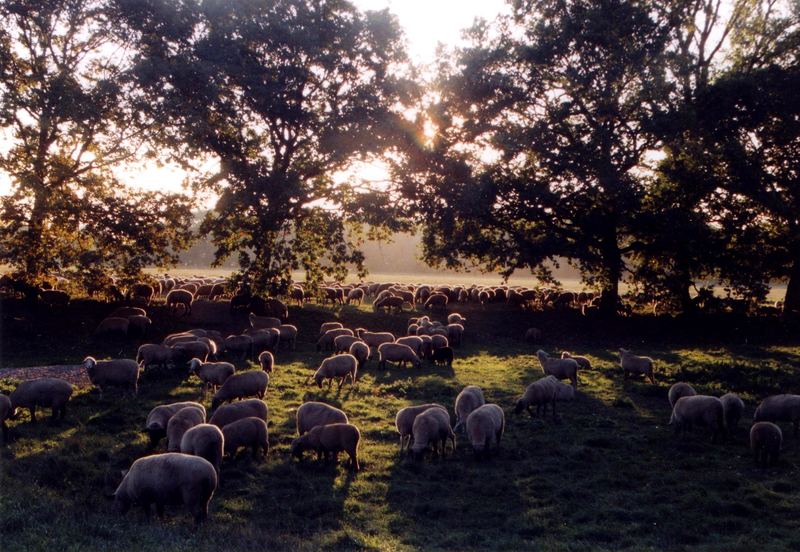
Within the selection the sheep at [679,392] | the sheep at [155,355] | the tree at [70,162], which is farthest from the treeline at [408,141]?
the sheep at [679,392]

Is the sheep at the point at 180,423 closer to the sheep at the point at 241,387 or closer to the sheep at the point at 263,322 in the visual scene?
the sheep at the point at 241,387

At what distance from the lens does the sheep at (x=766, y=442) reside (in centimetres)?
1180

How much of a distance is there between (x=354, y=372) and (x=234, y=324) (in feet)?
39.4

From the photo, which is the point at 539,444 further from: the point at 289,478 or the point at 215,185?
the point at 215,185

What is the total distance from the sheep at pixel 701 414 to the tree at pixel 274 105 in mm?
16963

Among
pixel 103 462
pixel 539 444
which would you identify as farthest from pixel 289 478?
pixel 539 444

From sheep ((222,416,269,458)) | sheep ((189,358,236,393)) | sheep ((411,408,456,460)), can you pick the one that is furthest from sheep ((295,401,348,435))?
sheep ((189,358,236,393))

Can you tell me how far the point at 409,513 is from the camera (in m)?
9.52

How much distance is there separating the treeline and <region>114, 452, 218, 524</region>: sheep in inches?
704

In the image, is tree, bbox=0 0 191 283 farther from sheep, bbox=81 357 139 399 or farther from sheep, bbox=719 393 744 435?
sheep, bbox=719 393 744 435

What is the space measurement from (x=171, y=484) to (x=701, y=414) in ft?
35.1

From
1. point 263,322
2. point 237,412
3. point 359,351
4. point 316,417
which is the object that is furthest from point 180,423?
point 263,322

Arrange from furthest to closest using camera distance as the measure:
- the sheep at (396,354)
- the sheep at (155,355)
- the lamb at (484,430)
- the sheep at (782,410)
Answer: the sheep at (396,354)
the sheep at (155,355)
the sheep at (782,410)
the lamb at (484,430)

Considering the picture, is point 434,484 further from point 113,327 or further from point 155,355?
point 113,327
